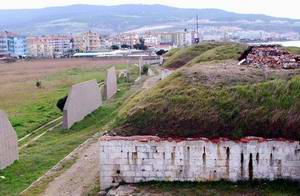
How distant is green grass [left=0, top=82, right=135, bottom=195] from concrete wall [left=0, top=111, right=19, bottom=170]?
0.77ft

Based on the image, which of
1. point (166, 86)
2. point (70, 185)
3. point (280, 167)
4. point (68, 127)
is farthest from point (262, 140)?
point (68, 127)

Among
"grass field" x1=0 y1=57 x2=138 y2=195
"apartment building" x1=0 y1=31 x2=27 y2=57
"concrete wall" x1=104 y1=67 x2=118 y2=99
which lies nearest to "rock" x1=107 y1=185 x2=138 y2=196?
"grass field" x1=0 y1=57 x2=138 y2=195

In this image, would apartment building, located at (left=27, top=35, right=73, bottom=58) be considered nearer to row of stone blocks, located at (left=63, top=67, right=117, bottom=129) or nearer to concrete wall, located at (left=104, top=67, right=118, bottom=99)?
concrete wall, located at (left=104, top=67, right=118, bottom=99)

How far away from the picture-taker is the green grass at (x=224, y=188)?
12.6 m

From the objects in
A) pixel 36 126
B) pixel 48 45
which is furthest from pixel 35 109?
pixel 48 45

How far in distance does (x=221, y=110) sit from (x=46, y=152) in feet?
27.4

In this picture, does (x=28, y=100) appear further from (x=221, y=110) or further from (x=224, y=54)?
(x=221, y=110)

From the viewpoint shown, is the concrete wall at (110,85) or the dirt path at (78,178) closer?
the dirt path at (78,178)

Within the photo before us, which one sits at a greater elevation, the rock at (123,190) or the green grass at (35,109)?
the rock at (123,190)

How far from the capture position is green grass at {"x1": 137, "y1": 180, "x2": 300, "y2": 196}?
494 inches

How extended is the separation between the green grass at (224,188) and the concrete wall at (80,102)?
11.6 meters

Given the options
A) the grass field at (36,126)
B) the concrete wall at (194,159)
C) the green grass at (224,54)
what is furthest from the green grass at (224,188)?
the green grass at (224,54)

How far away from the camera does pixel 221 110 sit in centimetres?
1394

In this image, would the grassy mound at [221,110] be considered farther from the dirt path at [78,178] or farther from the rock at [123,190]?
the dirt path at [78,178]
